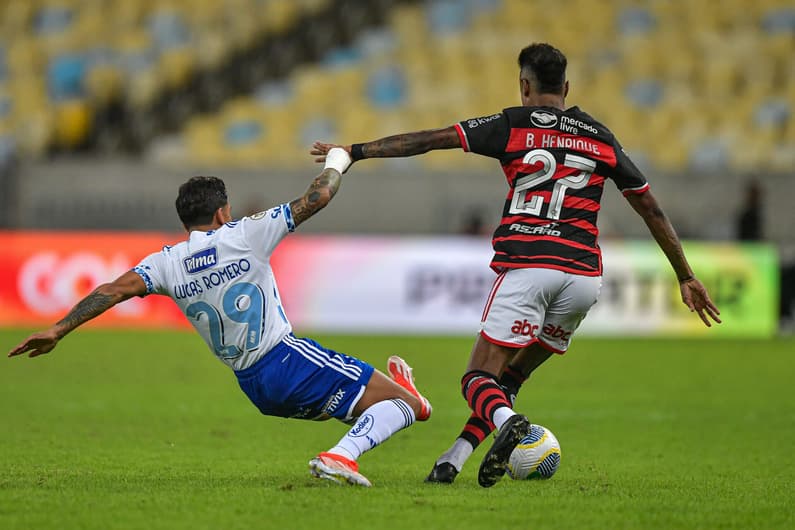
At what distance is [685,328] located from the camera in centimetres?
1786

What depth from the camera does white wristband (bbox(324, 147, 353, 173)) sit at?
6.14 metres

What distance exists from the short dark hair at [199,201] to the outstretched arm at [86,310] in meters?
0.38

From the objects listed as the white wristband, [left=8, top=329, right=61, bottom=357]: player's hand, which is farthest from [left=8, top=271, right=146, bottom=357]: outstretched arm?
the white wristband

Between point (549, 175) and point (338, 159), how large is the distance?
3.28 ft

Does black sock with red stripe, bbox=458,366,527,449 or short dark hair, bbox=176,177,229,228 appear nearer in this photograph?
short dark hair, bbox=176,177,229,228

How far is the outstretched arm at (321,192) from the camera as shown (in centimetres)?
598

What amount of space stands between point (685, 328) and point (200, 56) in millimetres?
10255

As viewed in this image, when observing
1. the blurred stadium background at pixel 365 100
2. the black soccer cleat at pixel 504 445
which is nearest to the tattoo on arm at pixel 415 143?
the black soccer cleat at pixel 504 445

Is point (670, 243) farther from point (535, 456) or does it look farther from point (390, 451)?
point (390, 451)

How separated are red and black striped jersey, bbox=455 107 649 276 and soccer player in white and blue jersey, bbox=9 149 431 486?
755 millimetres

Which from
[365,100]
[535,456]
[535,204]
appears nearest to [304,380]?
[535,456]

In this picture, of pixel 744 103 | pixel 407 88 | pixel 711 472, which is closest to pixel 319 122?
pixel 407 88

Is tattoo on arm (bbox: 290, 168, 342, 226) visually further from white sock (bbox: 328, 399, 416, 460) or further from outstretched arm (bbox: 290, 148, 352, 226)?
white sock (bbox: 328, 399, 416, 460)

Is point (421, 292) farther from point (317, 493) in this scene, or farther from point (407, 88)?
point (317, 493)
